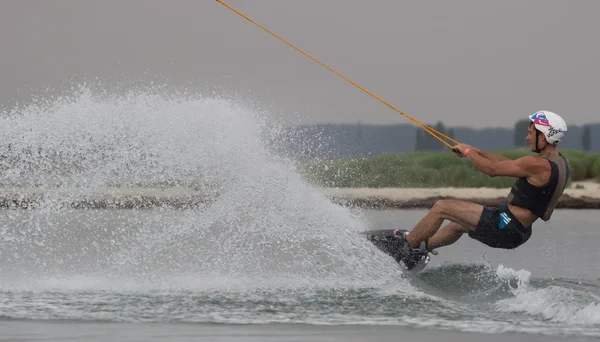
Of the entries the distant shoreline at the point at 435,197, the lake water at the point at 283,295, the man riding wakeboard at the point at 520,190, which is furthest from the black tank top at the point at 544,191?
the distant shoreline at the point at 435,197

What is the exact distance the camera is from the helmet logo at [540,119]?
31.8 feet

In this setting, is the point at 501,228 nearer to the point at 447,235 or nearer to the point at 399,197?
the point at 447,235

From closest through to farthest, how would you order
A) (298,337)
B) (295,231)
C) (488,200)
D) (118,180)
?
(298,337) → (295,231) → (118,180) → (488,200)

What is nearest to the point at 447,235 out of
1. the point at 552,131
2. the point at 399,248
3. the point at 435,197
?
the point at 399,248

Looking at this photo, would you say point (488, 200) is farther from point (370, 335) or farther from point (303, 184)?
point (370, 335)

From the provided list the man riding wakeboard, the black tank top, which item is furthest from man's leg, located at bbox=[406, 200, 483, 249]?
the black tank top

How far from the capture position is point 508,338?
25.6 ft

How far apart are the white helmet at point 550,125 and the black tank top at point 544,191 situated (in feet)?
0.59

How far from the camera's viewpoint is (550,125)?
381 inches

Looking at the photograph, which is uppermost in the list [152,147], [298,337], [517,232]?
[152,147]

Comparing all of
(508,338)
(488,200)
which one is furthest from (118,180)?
(488,200)

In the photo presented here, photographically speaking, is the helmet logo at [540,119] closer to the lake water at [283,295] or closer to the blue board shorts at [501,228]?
the blue board shorts at [501,228]

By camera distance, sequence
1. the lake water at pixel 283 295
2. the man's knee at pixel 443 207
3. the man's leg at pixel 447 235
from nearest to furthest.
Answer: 1. the lake water at pixel 283 295
2. the man's knee at pixel 443 207
3. the man's leg at pixel 447 235

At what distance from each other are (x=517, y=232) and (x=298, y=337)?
9.60ft
